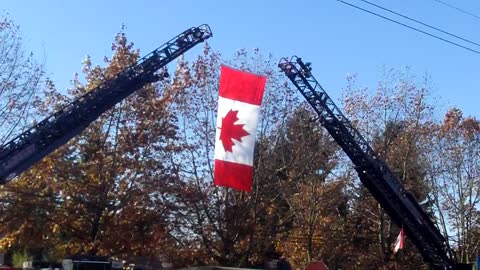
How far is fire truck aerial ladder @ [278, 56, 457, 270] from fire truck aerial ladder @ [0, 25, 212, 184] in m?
4.76

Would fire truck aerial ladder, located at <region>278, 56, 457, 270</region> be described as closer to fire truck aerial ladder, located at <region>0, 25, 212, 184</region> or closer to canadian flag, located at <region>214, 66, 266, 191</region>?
fire truck aerial ladder, located at <region>0, 25, 212, 184</region>

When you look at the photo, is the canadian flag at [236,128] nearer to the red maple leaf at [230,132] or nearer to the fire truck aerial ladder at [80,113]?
the red maple leaf at [230,132]

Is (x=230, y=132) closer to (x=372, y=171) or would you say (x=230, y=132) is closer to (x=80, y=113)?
(x=80, y=113)

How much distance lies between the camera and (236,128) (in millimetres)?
19156

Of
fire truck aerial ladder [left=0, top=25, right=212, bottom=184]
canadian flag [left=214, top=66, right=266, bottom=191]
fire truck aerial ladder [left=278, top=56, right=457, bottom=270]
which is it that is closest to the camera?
canadian flag [left=214, top=66, right=266, bottom=191]

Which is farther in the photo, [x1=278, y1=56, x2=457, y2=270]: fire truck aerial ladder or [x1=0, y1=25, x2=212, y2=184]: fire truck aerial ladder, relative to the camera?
[x1=278, y1=56, x2=457, y2=270]: fire truck aerial ladder

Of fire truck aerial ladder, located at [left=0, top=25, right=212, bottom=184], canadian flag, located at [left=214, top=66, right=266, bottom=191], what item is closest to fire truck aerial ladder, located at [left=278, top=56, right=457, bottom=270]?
fire truck aerial ladder, located at [left=0, top=25, right=212, bottom=184]

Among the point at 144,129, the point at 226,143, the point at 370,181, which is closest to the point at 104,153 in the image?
the point at 144,129

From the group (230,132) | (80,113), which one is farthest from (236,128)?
(80,113)

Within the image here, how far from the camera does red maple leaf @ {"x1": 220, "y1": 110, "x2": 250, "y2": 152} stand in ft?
62.8

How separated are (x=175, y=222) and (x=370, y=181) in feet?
31.7

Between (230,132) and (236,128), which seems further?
(230,132)

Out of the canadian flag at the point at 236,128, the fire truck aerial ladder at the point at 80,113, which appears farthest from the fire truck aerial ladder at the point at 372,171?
the canadian flag at the point at 236,128

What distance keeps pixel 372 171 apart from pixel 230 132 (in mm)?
11097
